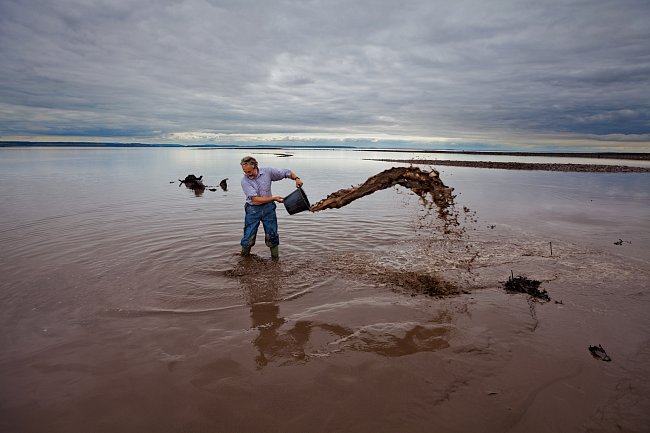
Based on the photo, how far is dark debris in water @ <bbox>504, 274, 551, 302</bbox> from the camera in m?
5.18

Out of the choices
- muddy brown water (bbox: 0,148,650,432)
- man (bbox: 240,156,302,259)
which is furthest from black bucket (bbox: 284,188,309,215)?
muddy brown water (bbox: 0,148,650,432)

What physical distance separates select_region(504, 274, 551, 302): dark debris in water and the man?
13.8 ft

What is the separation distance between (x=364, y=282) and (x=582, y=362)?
10.1 ft

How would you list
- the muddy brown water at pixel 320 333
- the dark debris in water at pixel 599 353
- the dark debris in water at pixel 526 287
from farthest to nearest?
the dark debris in water at pixel 526 287, the dark debris in water at pixel 599 353, the muddy brown water at pixel 320 333

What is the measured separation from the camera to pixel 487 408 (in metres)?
2.93

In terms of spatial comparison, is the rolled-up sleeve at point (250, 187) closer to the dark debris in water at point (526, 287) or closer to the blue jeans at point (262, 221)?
the blue jeans at point (262, 221)

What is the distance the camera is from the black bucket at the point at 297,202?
245 inches

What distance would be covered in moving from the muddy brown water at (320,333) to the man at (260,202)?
17.8 inches

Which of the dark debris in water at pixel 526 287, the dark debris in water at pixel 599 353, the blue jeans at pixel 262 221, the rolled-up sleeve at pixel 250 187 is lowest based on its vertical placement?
the dark debris in water at pixel 599 353

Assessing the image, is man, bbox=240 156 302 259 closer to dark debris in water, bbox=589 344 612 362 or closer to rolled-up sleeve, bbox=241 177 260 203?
rolled-up sleeve, bbox=241 177 260 203

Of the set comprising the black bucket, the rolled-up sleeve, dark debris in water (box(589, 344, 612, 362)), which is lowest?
dark debris in water (box(589, 344, 612, 362))

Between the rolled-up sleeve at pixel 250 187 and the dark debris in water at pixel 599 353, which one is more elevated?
the rolled-up sleeve at pixel 250 187

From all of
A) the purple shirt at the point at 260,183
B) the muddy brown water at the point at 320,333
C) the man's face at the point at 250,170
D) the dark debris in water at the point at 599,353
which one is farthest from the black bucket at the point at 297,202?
the dark debris in water at the point at 599,353

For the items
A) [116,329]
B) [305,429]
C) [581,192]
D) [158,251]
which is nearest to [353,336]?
[305,429]
